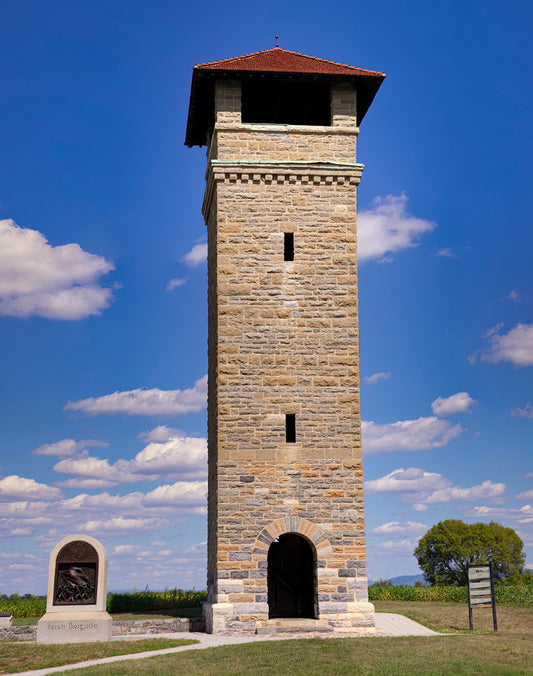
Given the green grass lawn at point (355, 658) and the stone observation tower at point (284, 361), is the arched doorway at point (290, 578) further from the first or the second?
the green grass lawn at point (355, 658)

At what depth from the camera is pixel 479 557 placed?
38406 mm

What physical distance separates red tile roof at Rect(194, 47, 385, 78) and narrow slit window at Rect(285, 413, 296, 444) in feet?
29.3

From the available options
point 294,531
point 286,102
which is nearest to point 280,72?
point 286,102

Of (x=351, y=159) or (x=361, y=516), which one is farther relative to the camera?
(x=351, y=159)

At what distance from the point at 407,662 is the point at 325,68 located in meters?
14.7

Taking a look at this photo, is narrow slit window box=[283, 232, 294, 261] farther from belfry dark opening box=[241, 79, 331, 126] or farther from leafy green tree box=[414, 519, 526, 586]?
leafy green tree box=[414, 519, 526, 586]

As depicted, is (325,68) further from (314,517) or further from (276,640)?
(276,640)

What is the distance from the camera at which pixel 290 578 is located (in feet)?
63.6

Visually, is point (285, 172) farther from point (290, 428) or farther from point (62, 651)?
point (62, 651)

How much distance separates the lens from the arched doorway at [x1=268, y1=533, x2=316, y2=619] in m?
19.1

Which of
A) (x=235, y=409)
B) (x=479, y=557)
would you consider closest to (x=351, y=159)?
(x=235, y=409)

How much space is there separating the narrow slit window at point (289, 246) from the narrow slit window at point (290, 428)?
4.02 meters

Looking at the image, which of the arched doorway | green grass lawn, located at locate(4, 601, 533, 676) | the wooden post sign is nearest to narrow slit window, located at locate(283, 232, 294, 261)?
the arched doorway

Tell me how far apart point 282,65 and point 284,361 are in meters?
8.08
